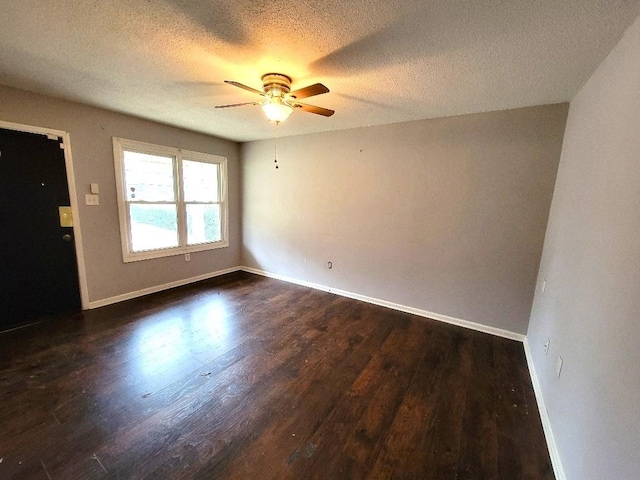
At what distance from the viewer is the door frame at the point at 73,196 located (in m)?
2.65

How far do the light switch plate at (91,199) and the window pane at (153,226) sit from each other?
36cm

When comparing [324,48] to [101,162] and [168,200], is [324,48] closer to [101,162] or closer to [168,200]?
[101,162]

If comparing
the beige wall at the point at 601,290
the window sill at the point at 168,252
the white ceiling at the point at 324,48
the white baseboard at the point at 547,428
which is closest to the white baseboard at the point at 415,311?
the white baseboard at the point at 547,428

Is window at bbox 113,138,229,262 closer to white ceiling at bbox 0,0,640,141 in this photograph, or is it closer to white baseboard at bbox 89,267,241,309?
white baseboard at bbox 89,267,241,309

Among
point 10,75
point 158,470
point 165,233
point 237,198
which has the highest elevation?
point 10,75

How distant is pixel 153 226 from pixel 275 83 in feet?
9.54

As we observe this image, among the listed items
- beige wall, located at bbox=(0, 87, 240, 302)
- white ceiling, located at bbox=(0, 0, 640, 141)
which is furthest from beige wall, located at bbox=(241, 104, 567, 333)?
beige wall, located at bbox=(0, 87, 240, 302)

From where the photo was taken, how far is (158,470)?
1364mm

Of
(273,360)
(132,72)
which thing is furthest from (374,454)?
(132,72)

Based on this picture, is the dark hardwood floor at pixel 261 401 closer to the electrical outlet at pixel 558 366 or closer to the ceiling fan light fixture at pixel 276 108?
the electrical outlet at pixel 558 366

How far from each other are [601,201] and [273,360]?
251 cm

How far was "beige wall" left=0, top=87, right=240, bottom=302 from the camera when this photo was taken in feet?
8.73

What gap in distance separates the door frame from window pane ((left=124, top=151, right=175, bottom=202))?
1.81ft

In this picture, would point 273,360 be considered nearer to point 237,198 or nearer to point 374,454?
point 374,454
